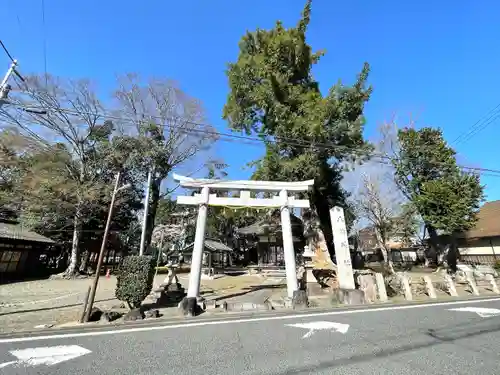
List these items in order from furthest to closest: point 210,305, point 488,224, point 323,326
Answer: point 488,224 < point 210,305 < point 323,326

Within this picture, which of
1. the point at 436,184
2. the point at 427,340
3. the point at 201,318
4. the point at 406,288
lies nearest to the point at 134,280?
the point at 201,318

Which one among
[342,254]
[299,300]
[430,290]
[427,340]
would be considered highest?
[342,254]

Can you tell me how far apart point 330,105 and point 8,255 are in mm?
23560

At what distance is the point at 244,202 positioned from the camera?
10.0m

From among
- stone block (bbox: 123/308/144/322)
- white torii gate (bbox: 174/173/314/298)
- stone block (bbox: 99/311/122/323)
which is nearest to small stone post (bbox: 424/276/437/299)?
white torii gate (bbox: 174/173/314/298)

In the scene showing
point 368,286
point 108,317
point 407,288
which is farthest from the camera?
point 407,288

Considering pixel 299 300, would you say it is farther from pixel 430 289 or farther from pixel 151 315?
pixel 430 289

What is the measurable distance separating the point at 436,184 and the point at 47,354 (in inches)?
863

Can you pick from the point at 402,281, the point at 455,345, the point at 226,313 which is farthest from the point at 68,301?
the point at 402,281

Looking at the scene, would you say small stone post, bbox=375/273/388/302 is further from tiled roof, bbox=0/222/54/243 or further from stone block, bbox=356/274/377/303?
→ tiled roof, bbox=0/222/54/243

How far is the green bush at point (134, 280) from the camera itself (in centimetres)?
717

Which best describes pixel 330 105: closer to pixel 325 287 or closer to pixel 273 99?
pixel 273 99

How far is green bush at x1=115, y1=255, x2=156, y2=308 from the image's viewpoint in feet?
23.5

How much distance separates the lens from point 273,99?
14.5 meters
